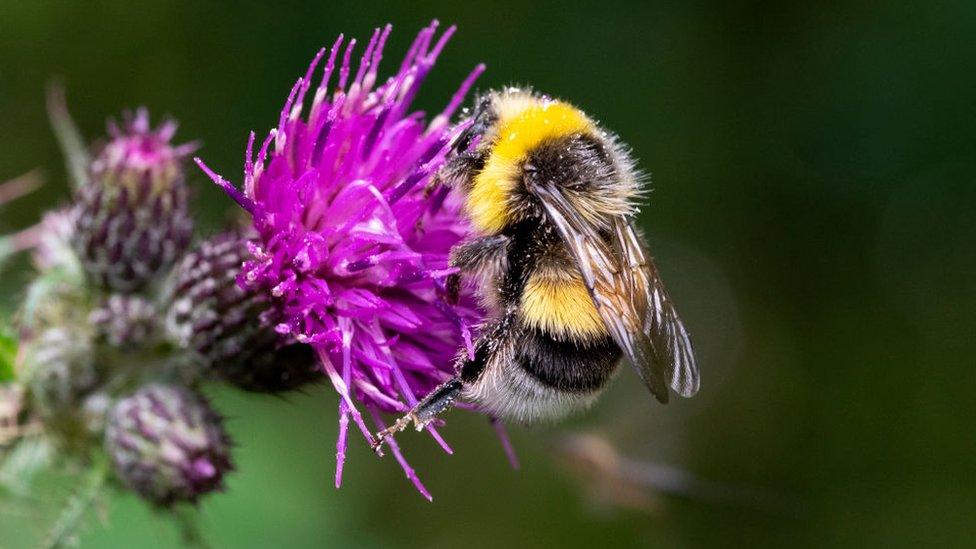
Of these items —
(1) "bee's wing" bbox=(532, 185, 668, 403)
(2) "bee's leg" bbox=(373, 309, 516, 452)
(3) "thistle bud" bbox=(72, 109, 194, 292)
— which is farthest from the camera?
(3) "thistle bud" bbox=(72, 109, 194, 292)

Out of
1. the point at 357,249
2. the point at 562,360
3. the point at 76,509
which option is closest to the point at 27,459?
the point at 76,509

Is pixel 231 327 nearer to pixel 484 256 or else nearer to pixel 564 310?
pixel 484 256

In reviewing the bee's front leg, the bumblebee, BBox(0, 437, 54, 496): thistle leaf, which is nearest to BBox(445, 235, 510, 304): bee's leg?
the bumblebee

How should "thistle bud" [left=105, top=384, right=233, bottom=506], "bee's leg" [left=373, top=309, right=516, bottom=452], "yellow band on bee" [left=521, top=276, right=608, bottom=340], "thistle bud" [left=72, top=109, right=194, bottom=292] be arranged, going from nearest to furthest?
"yellow band on bee" [left=521, top=276, right=608, bottom=340]
"bee's leg" [left=373, top=309, right=516, bottom=452]
"thistle bud" [left=105, top=384, right=233, bottom=506]
"thistle bud" [left=72, top=109, right=194, bottom=292]

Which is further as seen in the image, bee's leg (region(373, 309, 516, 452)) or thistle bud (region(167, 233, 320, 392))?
thistle bud (region(167, 233, 320, 392))

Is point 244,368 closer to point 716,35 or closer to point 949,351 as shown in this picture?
point 716,35

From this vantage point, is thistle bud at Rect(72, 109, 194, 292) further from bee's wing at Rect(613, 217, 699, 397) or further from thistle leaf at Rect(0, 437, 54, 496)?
bee's wing at Rect(613, 217, 699, 397)

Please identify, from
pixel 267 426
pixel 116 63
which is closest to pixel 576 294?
pixel 267 426
